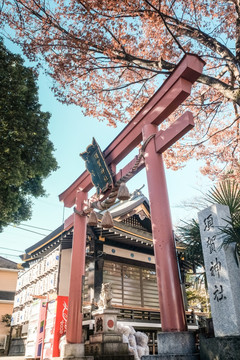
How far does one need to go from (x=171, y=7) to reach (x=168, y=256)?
7.17 metres

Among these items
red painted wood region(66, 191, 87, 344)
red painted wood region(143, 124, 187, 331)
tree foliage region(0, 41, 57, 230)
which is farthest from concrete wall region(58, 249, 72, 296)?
red painted wood region(143, 124, 187, 331)

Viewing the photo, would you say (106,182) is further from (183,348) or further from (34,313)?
(34,313)

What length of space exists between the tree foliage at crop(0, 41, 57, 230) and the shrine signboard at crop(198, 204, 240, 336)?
18.8 feet

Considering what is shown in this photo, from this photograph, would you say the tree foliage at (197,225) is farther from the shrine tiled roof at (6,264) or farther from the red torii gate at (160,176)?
the shrine tiled roof at (6,264)

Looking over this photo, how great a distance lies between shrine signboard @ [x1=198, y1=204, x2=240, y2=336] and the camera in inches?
152

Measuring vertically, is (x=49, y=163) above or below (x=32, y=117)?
below

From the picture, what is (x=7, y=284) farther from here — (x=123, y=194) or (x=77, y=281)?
(x=123, y=194)

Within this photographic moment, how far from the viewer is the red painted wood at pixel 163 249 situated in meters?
4.84

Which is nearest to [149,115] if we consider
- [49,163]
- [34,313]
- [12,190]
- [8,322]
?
[49,163]

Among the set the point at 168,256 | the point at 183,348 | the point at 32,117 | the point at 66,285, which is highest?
the point at 32,117

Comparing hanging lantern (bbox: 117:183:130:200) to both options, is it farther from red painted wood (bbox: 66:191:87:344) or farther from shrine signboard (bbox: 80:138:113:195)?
red painted wood (bbox: 66:191:87:344)

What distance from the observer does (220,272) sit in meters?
4.22

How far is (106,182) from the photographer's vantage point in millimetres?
8234

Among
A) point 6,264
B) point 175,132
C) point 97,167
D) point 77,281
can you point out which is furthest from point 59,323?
point 6,264
